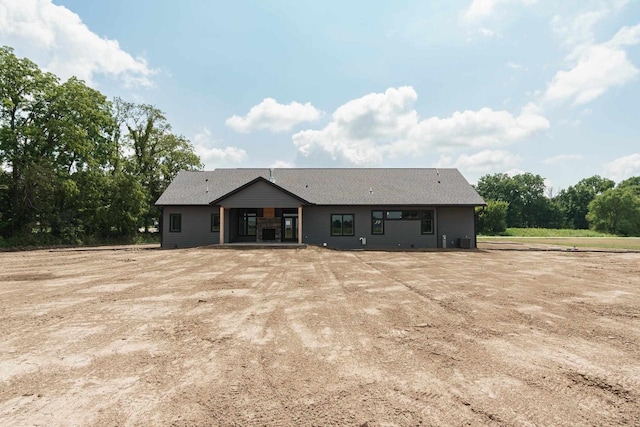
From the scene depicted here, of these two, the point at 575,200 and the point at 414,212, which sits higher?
the point at 575,200

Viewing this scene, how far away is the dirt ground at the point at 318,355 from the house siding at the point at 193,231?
13.2 m

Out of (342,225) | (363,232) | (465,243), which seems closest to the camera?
(465,243)

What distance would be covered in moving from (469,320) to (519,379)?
208cm

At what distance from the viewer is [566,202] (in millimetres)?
81125

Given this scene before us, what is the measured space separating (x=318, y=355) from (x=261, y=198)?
54.2ft

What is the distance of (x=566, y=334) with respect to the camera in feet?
15.6

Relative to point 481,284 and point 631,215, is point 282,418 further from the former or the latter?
point 631,215

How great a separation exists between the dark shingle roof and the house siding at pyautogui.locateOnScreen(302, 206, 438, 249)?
0.59m

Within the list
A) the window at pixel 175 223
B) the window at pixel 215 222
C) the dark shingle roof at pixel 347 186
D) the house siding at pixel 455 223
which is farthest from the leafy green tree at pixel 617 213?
the window at pixel 175 223

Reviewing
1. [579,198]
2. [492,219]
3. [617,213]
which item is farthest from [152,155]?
[579,198]

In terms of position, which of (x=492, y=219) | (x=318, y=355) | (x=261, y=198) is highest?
(x=261, y=198)

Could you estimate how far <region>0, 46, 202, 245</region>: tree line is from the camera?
2339cm

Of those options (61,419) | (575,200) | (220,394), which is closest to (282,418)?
(220,394)

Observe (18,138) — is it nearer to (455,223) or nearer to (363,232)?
(363,232)
